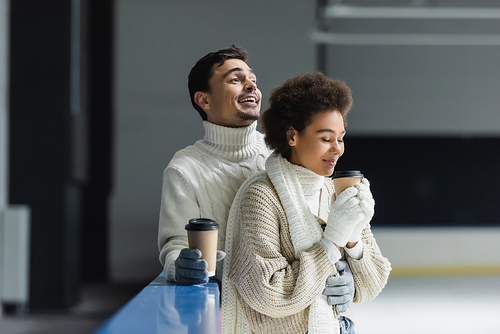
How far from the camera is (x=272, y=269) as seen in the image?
1.06 m

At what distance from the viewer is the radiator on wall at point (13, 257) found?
4117 millimetres

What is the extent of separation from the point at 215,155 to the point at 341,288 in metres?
0.55

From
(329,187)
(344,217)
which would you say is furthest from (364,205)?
(329,187)

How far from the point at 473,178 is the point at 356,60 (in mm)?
3057

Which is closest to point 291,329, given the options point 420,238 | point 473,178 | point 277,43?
point 277,43

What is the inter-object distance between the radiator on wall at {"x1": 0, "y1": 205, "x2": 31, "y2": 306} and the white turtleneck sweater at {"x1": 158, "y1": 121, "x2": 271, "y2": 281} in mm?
3350

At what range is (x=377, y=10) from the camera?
19.7 ft

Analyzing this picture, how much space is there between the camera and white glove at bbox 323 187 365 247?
3.43 ft

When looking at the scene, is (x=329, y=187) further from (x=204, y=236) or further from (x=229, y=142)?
(x=204, y=236)

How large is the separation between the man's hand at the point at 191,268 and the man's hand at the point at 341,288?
0.29 m

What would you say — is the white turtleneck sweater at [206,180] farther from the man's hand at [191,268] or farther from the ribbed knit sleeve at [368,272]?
the ribbed knit sleeve at [368,272]

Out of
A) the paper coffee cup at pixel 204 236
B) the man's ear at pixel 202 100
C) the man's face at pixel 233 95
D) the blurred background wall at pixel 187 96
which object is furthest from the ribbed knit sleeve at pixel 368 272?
the blurred background wall at pixel 187 96

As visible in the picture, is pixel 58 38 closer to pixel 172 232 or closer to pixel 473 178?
pixel 172 232

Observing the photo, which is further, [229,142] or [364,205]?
[229,142]
